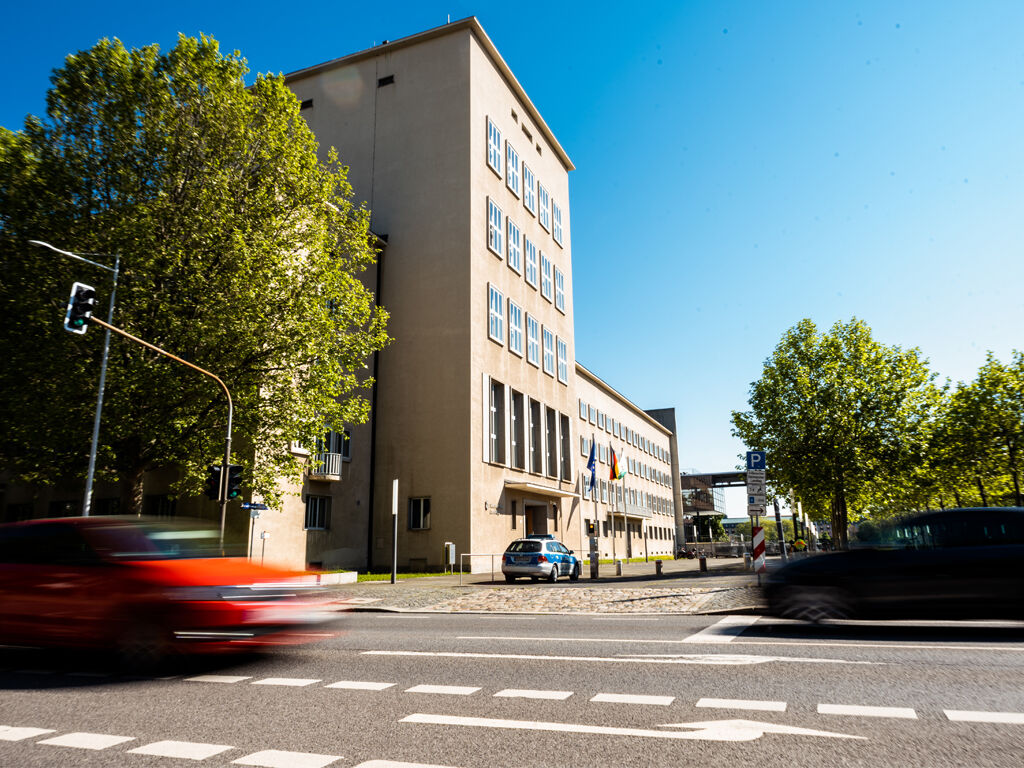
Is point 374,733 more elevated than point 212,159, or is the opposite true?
point 212,159

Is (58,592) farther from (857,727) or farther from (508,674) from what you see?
(857,727)

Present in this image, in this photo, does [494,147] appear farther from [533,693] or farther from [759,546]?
[533,693]

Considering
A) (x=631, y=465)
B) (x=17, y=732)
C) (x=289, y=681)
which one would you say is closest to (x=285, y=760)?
(x=17, y=732)

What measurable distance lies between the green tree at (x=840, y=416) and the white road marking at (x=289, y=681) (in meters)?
37.7

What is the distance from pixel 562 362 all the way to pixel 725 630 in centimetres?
3789

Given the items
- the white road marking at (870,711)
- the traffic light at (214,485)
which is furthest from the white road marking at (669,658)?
the traffic light at (214,485)

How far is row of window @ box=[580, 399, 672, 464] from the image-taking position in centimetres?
6132

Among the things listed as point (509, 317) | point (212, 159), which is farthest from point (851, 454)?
point (212, 159)

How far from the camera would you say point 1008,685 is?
5.85 m

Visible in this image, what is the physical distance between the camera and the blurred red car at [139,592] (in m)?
6.80

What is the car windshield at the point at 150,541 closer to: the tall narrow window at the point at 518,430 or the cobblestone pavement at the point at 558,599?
the cobblestone pavement at the point at 558,599

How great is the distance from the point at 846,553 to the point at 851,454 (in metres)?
32.7

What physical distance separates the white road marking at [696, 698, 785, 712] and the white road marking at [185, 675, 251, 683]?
4285 mm

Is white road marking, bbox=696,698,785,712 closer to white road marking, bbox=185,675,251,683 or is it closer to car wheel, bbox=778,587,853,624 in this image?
white road marking, bbox=185,675,251,683
